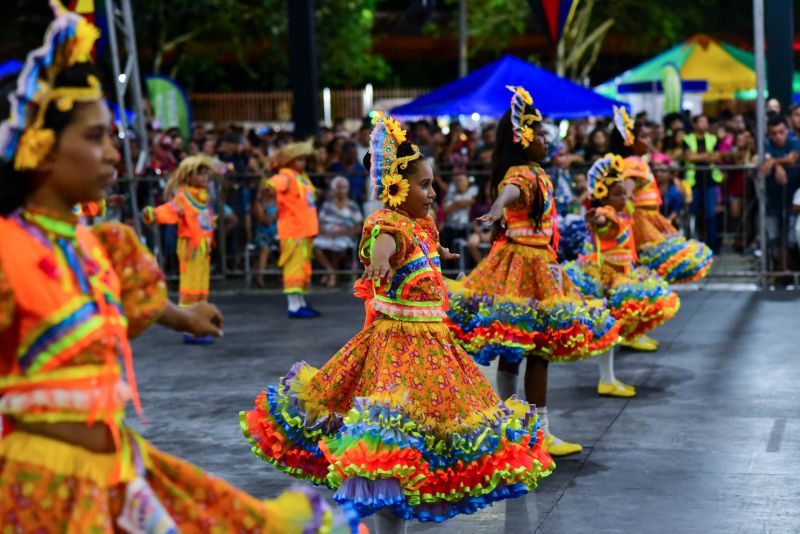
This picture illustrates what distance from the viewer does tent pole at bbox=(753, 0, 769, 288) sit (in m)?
13.9

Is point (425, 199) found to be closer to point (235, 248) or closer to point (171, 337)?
point (171, 337)

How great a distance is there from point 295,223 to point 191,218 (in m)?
1.63

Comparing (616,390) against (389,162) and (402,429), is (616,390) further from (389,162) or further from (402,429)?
(402,429)

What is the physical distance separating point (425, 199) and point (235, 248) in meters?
10.2

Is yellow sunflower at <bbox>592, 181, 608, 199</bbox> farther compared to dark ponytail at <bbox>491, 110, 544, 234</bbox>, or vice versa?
yellow sunflower at <bbox>592, 181, 608, 199</bbox>

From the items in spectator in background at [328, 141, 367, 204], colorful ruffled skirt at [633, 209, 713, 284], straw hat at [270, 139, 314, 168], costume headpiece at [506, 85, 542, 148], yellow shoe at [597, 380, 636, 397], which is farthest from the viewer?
spectator in background at [328, 141, 367, 204]

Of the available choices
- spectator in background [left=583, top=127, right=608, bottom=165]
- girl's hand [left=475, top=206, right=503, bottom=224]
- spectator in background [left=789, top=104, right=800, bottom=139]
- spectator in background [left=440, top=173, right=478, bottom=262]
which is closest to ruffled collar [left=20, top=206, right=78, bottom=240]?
girl's hand [left=475, top=206, right=503, bottom=224]

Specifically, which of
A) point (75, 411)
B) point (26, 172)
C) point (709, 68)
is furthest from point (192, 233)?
point (709, 68)

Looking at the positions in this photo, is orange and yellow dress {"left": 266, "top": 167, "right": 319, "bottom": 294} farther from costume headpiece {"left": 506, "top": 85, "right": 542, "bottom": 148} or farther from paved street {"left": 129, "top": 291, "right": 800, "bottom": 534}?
costume headpiece {"left": 506, "top": 85, "right": 542, "bottom": 148}

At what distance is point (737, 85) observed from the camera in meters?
26.4

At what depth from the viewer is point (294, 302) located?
14.0 metres

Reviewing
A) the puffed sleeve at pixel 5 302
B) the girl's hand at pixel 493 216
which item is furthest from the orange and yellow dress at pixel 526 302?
the puffed sleeve at pixel 5 302

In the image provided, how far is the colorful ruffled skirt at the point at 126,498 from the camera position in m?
3.56

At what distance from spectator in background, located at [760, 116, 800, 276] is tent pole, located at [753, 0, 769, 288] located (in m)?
0.33
